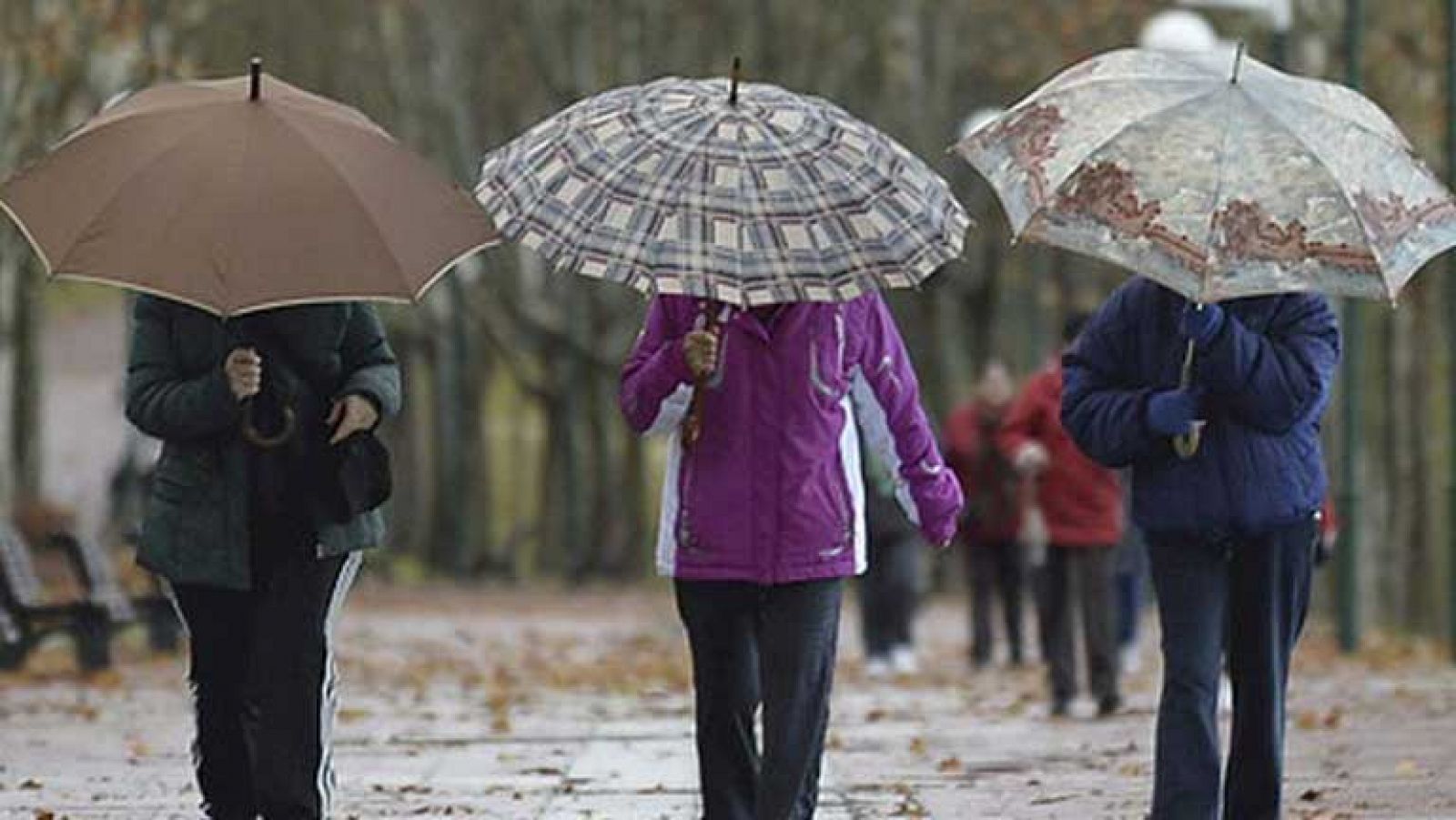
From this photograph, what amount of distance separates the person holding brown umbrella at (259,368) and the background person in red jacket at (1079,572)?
25.5 feet

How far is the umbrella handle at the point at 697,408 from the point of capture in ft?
32.3

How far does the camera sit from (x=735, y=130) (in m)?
9.73

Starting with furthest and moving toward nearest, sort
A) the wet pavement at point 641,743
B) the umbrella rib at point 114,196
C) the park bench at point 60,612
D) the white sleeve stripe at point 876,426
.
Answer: the park bench at point 60,612 → the wet pavement at point 641,743 → the white sleeve stripe at point 876,426 → the umbrella rib at point 114,196

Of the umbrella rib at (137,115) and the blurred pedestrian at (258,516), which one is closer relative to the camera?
the blurred pedestrian at (258,516)

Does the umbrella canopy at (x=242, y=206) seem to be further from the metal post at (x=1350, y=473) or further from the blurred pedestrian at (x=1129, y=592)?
the metal post at (x=1350, y=473)

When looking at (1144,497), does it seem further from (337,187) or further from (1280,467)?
(337,187)

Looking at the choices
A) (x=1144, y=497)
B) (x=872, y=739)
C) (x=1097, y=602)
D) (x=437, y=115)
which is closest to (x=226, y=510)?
(x=1144, y=497)

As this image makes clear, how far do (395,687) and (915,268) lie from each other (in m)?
11.4

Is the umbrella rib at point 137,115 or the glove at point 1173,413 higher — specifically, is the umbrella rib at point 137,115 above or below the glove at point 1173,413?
above

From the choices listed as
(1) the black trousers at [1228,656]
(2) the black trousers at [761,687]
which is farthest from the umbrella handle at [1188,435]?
(2) the black trousers at [761,687]

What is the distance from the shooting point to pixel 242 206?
9.51 m

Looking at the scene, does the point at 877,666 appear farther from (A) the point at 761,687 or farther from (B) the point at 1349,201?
(B) the point at 1349,201

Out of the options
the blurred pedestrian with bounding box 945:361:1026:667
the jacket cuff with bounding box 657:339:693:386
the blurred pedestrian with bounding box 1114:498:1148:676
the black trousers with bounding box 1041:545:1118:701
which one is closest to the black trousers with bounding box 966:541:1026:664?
the blurred pedestrian with bounding box 945:361:1026:667

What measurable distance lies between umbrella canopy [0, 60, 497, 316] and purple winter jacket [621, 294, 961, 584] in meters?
0.58
